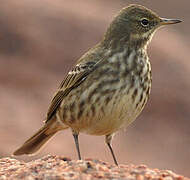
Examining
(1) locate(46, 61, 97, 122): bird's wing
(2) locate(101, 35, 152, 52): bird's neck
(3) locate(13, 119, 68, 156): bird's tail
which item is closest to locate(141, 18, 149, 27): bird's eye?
(2) locate(101, 35, 152, 52): bird's neck

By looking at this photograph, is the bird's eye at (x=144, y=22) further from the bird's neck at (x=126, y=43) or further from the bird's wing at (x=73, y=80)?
the bird's wing at (x=73, y=80)

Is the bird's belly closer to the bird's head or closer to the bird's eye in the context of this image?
the bird's head

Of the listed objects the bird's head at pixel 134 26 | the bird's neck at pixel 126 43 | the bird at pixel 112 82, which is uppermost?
the bird's head at pixel 134 26

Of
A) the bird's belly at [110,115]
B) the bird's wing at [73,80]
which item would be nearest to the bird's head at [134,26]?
the bird's wing at [73,80]

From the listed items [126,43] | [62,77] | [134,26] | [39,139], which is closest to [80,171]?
[126,43]

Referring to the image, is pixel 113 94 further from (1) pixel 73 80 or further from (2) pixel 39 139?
(2) pixel 39 139

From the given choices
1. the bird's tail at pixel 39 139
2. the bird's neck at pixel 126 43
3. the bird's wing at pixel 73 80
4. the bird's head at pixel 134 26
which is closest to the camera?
the bird's wing at pixel 73 80

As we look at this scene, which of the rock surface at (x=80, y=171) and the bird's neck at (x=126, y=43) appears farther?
Answer: the bird's neck at (x=126, y=43)

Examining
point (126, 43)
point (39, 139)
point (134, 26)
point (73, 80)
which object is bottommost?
point (39, 139)
